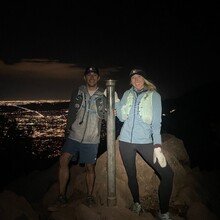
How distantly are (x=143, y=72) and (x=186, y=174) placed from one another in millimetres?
2957

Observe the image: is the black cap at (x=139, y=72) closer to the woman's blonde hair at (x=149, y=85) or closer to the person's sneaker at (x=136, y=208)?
the woman's blonde hair at (x=149, y=85)

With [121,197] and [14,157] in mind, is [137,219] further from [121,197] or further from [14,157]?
[14,157]

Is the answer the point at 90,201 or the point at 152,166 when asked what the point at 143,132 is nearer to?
the point at 152,166

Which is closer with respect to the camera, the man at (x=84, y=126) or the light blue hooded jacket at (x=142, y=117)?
the light blue hooded jacket at (x=142, y=117)

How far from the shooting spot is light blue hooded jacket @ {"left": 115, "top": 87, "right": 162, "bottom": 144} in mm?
5230

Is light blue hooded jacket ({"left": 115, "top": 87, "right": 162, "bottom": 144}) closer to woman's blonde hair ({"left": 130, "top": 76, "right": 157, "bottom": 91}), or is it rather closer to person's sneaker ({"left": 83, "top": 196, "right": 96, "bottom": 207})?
woman's blonde hair ({"left": 130, "top": 76, "right": 157, "bottom": 91})

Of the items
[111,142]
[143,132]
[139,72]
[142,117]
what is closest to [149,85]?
[139,72]

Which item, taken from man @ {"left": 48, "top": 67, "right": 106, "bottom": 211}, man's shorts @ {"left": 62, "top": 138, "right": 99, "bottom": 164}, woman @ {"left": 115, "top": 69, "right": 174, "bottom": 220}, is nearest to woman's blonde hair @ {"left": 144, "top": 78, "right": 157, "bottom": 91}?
woman @ {"left": 115, "top": 69, "right": 174, "bottom": 220}

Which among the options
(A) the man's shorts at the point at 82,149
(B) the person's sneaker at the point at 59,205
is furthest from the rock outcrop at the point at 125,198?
(A) the man's shorts at the point at 82,149

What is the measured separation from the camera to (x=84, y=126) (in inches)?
225

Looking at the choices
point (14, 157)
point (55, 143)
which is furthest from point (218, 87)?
point (14, 157)

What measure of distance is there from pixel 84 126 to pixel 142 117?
1154 mm

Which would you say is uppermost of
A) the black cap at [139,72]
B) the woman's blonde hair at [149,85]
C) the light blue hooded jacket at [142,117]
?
the black cap at [139,72]

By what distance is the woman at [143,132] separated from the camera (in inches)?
204
